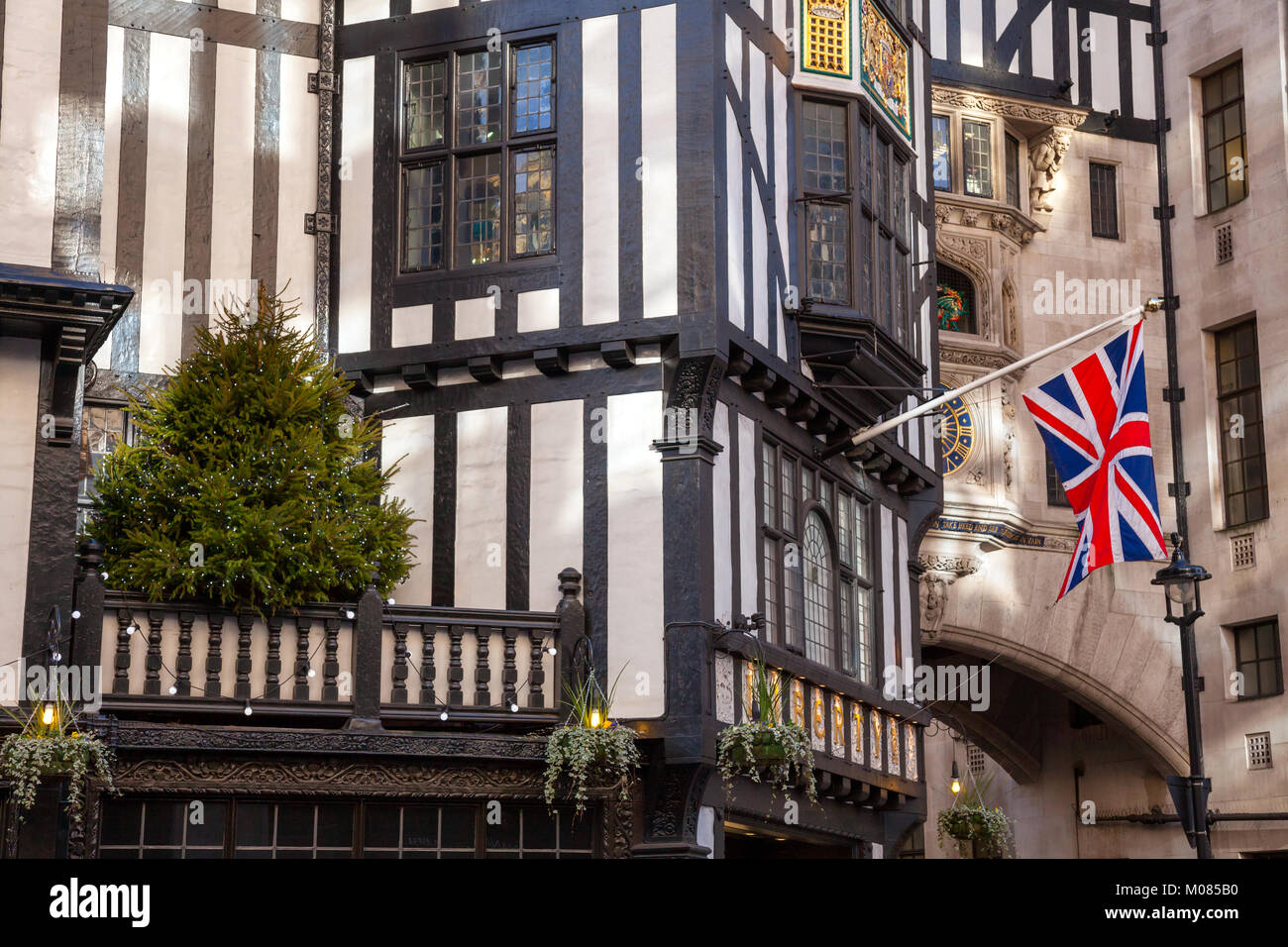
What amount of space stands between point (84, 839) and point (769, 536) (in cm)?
674

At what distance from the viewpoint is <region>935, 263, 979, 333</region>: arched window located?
98.7 feet

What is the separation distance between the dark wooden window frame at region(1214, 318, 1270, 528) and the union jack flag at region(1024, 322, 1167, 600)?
1226cm

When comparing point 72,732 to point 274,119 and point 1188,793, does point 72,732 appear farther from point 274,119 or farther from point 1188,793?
point 1188,793

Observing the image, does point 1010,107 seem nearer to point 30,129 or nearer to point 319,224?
point 319,224

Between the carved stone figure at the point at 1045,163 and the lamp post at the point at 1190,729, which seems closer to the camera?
the lamp post at the point at 1190,729

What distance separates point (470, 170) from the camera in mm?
18000

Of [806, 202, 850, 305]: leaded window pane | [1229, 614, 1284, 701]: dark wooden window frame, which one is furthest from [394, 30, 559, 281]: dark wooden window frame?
[1229, 614, 1284, 701]: dark wooden window frame

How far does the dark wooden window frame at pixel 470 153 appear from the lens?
17.6 meters

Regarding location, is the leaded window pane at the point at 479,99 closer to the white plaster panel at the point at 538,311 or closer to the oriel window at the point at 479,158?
the oriel window at the point at 479,158

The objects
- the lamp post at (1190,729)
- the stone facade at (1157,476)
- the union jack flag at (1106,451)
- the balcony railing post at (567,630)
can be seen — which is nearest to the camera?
the balcony railing post at (567,630)

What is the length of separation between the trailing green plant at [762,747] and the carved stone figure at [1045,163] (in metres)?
16.7

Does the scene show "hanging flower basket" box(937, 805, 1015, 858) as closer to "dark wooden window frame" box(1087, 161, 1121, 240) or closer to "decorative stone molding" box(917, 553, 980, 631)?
"decorative stone molding" box(917, 553, 980, 631)

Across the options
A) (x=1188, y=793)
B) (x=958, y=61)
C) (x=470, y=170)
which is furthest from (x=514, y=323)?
(x=958, y=61)

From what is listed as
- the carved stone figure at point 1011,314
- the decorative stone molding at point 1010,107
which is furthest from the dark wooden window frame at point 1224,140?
the carved stone figure at point 1011,314
